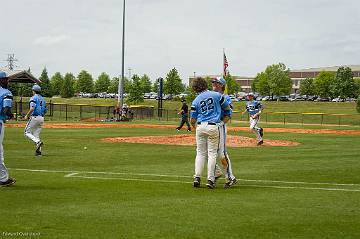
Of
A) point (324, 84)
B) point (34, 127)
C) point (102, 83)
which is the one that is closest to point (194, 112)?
point (34, 127)

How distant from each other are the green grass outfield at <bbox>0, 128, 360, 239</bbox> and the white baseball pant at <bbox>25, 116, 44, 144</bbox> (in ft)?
2.91

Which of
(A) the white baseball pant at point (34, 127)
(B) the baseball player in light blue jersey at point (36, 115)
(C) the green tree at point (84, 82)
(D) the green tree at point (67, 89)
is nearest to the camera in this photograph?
(B) the baseball player in light blue jersey at point (36, 115)

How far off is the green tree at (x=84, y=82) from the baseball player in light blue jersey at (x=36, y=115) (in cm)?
13000

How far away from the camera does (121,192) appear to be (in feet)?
33.0

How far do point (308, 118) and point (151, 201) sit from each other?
5866cm

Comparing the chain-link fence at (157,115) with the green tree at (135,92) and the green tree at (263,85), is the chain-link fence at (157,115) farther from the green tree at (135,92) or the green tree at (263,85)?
the green tree at (263,85)

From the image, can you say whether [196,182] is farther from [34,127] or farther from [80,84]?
[80,84]

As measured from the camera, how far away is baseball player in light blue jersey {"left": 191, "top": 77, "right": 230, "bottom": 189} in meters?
10.8

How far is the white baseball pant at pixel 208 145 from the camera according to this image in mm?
10750

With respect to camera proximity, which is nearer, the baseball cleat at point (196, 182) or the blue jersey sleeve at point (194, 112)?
the baseball cleat at point (196, 182)

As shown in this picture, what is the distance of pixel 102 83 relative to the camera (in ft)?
500

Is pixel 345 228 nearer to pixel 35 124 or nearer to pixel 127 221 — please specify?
pixel 127 221

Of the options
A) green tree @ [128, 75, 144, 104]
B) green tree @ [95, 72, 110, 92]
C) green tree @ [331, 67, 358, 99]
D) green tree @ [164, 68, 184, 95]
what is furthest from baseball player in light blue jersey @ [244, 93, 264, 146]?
green tree @ [95, 72, 110, 92]

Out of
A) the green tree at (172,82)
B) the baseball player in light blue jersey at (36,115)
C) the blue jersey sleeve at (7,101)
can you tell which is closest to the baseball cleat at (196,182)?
the blue jersey sleeve at (7,101)
